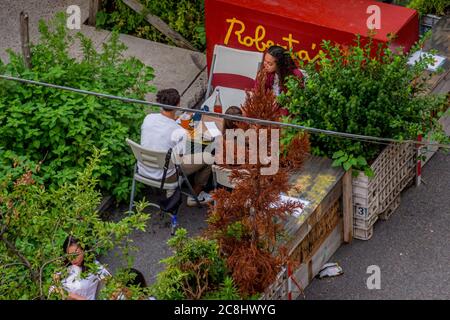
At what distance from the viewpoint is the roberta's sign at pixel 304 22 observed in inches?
430

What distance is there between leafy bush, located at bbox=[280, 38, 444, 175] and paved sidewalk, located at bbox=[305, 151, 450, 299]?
0.88 meters

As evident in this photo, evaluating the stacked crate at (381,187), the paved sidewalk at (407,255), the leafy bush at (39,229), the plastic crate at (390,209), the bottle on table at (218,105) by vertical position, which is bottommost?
the paved sidewalk at (407,255)

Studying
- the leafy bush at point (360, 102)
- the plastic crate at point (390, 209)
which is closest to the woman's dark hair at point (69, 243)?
the leafy bush at point (360, 102)

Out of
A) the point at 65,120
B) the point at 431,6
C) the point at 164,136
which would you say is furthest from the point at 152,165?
the point at 431,6

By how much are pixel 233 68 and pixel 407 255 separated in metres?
3.09

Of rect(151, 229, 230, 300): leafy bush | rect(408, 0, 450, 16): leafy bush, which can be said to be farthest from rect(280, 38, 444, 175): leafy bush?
rect(408, 0, 450, 16): leafy bush

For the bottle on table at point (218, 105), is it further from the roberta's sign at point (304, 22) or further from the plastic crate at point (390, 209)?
the plastic crate at point (390, 209)

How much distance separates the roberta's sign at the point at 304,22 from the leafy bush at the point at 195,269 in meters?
3.71

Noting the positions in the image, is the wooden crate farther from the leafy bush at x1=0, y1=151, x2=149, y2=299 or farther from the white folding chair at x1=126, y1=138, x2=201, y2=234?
the leafy bush at x1=0, y1=151, x2=149, y2=299

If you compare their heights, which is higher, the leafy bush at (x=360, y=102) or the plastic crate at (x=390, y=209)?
the leafy bush at (x=360, y=102)

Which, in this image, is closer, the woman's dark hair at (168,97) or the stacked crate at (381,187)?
the stacked crate at (381,187)
